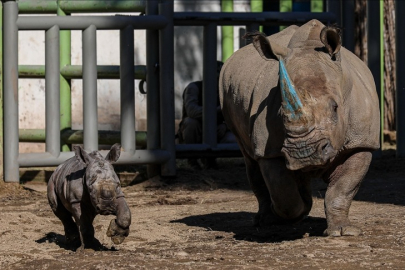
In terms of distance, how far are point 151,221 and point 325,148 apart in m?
2.31

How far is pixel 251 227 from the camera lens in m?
6.99

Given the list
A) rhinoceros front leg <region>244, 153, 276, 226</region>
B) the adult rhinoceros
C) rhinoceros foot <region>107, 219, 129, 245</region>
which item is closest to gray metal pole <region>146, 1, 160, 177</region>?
rhinoceros front leg <region>244, 153, 276, 226</region>

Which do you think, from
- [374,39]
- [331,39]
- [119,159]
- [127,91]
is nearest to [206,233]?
[331,39]

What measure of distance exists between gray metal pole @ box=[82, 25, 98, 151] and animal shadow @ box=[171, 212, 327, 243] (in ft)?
7.97

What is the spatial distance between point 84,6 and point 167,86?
122cm

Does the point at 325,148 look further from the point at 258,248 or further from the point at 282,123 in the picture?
the point at 258,248

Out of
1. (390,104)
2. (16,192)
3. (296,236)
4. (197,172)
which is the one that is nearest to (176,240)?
(296,236)

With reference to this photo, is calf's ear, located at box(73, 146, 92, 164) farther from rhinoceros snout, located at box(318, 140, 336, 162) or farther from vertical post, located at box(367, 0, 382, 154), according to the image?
vertical post, located at box(367, 0, 382, 154)

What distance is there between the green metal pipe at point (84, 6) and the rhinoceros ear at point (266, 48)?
4269 millimetres

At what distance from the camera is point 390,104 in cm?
1492

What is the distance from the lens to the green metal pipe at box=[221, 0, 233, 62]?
1405 cm

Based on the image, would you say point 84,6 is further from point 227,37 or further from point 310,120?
point 310,120

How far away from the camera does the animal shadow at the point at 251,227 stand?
21.1ft

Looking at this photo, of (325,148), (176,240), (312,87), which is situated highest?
(312,87)
